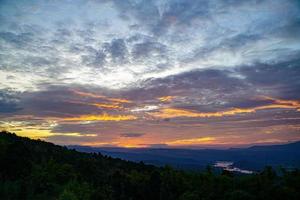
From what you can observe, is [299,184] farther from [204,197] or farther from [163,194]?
[163,194]

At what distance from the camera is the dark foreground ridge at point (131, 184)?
4466cm

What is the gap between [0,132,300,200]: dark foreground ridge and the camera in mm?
44656

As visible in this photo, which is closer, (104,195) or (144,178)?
(104,195)

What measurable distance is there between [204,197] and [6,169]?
4035 cm

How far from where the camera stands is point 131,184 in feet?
239

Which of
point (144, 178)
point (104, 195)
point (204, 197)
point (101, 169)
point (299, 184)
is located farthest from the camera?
point (101, 169)

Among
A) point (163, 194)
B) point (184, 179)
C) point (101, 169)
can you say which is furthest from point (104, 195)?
point (101, 169)

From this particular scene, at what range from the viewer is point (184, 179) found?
63.7 m

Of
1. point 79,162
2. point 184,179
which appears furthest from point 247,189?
point 79,162

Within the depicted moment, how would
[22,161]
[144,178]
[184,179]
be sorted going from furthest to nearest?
[144,178], [22,161], [184,179]

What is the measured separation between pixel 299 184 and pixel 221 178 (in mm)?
11815

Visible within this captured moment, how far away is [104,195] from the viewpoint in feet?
192

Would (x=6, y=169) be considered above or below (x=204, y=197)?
above

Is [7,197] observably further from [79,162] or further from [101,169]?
[101,169]
